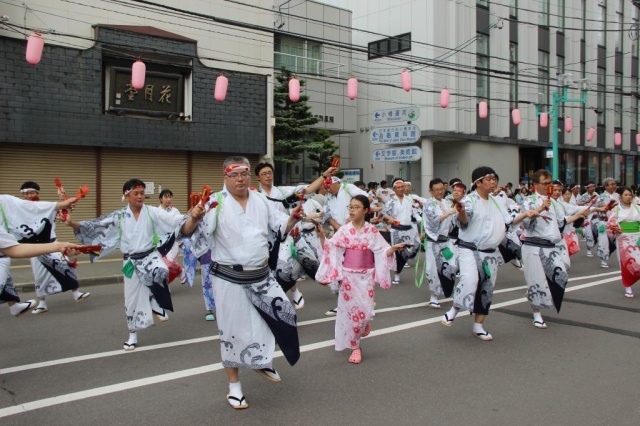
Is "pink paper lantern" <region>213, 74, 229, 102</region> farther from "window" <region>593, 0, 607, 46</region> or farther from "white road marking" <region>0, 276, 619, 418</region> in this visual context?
"window" <region>593, 0, 607, 46</region>

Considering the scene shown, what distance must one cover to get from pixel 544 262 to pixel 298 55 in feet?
63.2

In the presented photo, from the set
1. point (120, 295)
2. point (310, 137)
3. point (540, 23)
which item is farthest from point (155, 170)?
point (540, 23)

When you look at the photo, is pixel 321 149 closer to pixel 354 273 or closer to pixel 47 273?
pixel 47 273

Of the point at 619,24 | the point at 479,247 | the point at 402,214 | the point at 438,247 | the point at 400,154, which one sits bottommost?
the point at 438,247

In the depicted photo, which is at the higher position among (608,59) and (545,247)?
(608,59)

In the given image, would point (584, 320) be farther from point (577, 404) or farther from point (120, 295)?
point (120, 295)

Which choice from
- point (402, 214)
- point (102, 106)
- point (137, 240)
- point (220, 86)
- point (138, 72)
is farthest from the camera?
point (102, 106)

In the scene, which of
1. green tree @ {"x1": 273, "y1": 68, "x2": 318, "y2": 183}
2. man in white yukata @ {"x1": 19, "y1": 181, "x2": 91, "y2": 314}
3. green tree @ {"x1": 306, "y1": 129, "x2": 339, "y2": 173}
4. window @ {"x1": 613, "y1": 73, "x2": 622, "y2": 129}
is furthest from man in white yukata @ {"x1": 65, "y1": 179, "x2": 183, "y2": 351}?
window @ {"x1": 613, "y1": 73, "x2": 622, "y2": 129}

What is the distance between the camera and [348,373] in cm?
499

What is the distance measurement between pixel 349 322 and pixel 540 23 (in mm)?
27935

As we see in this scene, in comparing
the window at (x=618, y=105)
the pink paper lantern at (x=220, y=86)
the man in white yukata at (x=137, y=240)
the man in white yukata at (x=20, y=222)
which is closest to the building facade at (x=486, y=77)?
the window at (x=618, y=105)

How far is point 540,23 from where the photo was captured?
94.2 ft

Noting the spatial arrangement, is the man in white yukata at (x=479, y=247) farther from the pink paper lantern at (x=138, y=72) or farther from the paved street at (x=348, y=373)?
the pink paper lantern at (x=138, y=72)

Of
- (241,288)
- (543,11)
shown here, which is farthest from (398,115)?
(543,11)
